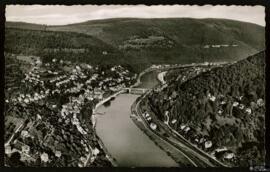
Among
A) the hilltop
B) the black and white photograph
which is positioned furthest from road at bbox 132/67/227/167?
the hilltop

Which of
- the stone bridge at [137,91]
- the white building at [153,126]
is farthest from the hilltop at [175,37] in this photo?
the white building at [153,126]

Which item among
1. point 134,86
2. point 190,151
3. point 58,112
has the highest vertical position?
point 134,86

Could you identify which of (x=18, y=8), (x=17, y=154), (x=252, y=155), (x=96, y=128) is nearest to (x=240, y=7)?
(x=252, y=155)

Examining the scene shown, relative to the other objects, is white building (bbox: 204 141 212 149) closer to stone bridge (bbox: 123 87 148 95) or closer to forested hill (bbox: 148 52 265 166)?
forested hill (bbox: 148 52 265 166)

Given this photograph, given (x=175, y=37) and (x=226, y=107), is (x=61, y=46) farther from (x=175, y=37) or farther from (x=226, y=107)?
(x=226, y=107)

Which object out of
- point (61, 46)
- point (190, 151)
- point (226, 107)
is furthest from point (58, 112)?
point (226, 107)

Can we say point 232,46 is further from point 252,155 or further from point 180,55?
point 252,155

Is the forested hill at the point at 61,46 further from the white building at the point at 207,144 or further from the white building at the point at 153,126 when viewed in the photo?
the white building at the point at 207,144
